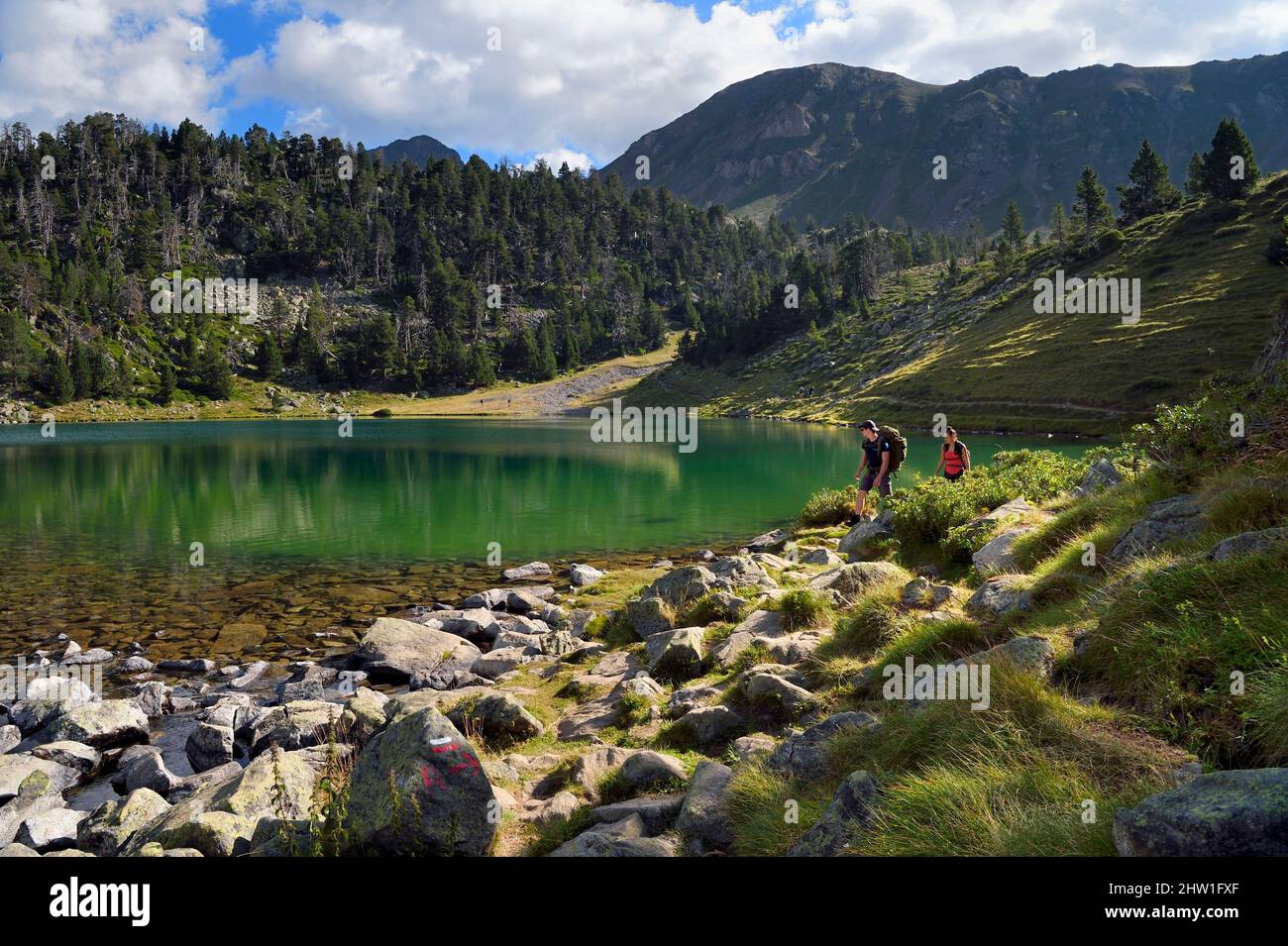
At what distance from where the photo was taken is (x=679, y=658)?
12.6 meters

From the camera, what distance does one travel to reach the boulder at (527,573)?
26133 mm

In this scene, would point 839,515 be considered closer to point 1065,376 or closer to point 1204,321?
point 1065,376

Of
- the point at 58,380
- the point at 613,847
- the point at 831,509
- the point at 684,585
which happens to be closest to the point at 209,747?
the point at 613,847

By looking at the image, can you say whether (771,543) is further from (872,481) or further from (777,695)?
(777,695)

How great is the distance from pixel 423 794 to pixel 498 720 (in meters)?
4.40

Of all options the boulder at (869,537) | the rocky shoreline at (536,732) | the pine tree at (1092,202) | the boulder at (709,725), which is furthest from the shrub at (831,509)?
the pine tree at (1092,202)

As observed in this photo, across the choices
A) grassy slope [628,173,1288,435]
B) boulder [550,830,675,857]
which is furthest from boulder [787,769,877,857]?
grassy slope [628,173,1288,435]

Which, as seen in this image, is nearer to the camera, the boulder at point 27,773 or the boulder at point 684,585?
the boulder at point 27,773

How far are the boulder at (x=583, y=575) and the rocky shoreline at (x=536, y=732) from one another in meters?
4.82

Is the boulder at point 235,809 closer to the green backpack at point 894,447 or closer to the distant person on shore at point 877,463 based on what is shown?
the distant person on shore at point 877,463

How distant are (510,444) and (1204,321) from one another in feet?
280

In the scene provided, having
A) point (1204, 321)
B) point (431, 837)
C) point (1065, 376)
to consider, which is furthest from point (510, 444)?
point (1204, 321)

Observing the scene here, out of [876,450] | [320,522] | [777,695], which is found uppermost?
[876,450]
